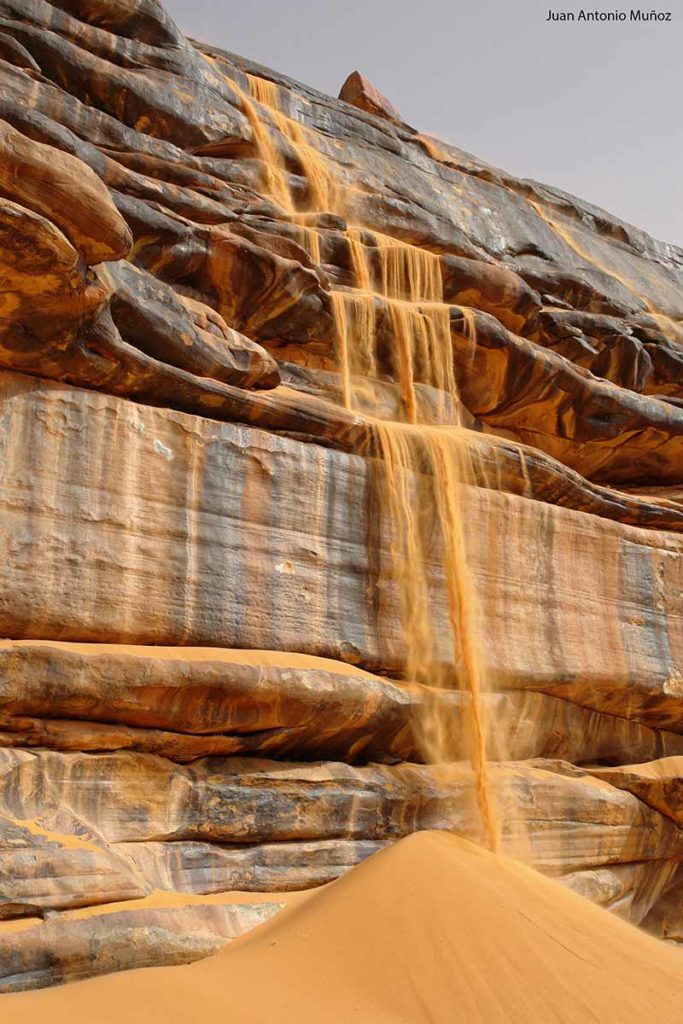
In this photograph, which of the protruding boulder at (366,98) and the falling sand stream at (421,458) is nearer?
the falling sand stream at (421,458)

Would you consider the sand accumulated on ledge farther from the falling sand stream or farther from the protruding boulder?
the protruding boulder

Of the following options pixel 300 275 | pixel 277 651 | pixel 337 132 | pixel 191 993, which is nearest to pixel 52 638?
pixel 277 651

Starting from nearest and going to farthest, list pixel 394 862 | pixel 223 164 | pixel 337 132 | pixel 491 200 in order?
1. pixel 394 862
2. pixel 223 164
3. pixel 337 132
4. pixel 491 200

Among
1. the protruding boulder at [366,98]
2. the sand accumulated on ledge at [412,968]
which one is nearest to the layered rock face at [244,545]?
the sand accumulated on ledge at [412,968]

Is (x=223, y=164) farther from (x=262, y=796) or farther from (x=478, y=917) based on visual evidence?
(x=478, y=917)

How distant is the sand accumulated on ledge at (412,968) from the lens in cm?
650

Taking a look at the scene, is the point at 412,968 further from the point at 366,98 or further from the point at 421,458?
the point at 366,98

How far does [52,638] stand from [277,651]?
7.12ft

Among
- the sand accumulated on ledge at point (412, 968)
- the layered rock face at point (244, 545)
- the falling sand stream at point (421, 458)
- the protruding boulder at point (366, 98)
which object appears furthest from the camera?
the protruding boulder at point (366, 98)

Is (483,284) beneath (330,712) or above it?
above

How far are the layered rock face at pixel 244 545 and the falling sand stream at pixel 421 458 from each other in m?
0.07

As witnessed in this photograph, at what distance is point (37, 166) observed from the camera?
823cm

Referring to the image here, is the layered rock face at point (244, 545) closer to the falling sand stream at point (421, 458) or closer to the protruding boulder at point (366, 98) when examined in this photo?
the falling sand stream at point (421, 458)

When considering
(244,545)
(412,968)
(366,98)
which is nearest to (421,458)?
(244,545)
